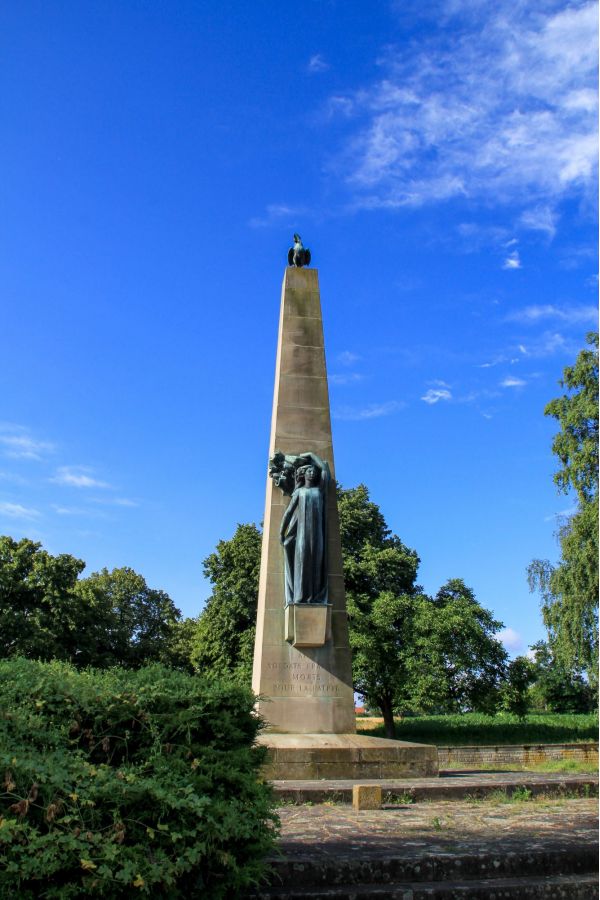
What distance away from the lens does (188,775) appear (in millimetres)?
4141

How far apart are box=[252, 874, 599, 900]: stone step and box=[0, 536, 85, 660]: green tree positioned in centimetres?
3409

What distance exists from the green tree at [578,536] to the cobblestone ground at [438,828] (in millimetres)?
19809

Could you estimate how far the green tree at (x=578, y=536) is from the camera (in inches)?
1082

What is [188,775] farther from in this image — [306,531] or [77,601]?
[77,601]

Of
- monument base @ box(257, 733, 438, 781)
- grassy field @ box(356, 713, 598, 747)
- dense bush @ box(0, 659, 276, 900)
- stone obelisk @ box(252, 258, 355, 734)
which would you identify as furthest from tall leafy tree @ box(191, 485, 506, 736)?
dense bush @ box(0, 659, 276, 900)

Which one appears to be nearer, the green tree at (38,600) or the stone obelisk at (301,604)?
the stone obelisk at (301,604)

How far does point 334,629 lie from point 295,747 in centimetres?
238

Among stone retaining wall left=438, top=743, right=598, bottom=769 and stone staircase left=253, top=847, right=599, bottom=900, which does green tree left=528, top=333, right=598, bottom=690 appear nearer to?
stone retaining wall left=438, top=743, right=598, bottom=769

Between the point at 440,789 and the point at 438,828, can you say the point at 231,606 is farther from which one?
the point at 438,828

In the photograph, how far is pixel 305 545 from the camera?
12320 millimetres

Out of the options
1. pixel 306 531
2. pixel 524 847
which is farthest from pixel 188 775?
pixel 306 531

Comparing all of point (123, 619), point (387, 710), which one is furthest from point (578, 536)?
point (123, 619)

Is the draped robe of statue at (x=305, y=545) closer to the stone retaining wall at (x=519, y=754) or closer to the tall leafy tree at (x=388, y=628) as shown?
the stone retaining wall at (x=519, y=754)

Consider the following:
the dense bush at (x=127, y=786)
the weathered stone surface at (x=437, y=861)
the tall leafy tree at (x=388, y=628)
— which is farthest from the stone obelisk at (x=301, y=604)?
the tall leafy tree at (x=388, y=628)
